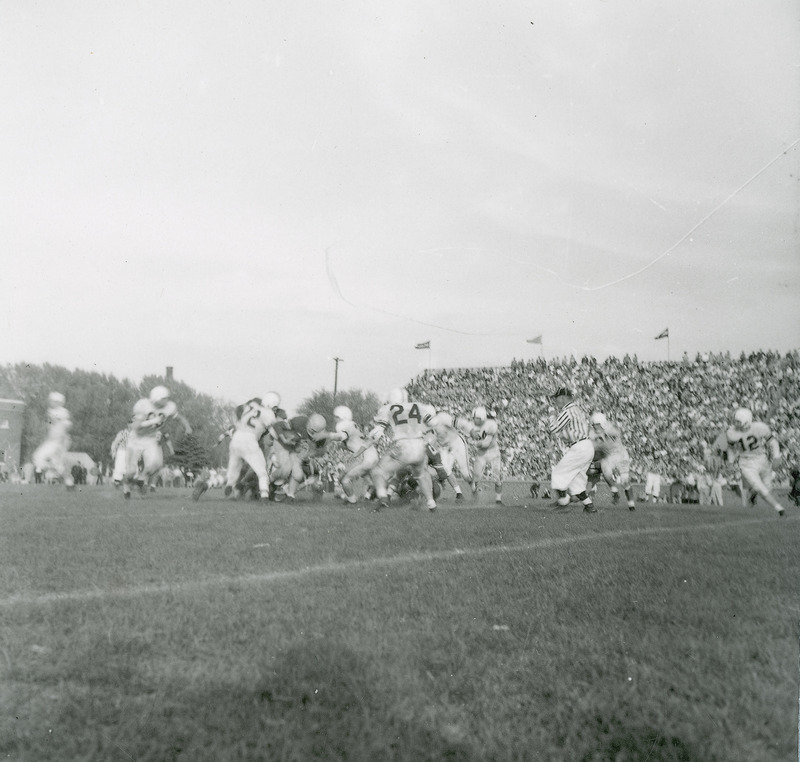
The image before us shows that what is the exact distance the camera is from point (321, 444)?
11.5 meters

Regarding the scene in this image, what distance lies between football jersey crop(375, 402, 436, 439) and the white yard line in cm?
290

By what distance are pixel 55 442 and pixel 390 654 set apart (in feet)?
20.5

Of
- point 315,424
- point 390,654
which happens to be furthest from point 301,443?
point 390,654

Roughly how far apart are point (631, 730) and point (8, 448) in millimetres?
9336

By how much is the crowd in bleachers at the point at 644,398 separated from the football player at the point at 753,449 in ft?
0.53

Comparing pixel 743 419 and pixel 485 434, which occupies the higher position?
pixel 743 419

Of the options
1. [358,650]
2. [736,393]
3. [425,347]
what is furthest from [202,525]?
[736,393]

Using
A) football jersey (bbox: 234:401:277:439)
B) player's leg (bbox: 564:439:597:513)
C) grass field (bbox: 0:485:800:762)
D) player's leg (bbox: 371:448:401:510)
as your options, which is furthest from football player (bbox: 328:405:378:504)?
grass field (bbox: 0:485:800:762)

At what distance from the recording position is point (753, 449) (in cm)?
1059

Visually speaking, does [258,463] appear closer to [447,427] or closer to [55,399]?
[55,399]

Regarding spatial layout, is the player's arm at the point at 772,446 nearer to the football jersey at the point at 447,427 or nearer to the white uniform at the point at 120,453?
the football jersey at the point at 447,427

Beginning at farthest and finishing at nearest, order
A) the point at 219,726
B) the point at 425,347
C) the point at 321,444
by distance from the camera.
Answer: the point at 321,444
the point at 425,347
the point at 219,726

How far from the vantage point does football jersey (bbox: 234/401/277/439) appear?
9391 millimetres

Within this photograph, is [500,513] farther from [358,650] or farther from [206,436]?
[358,650]
